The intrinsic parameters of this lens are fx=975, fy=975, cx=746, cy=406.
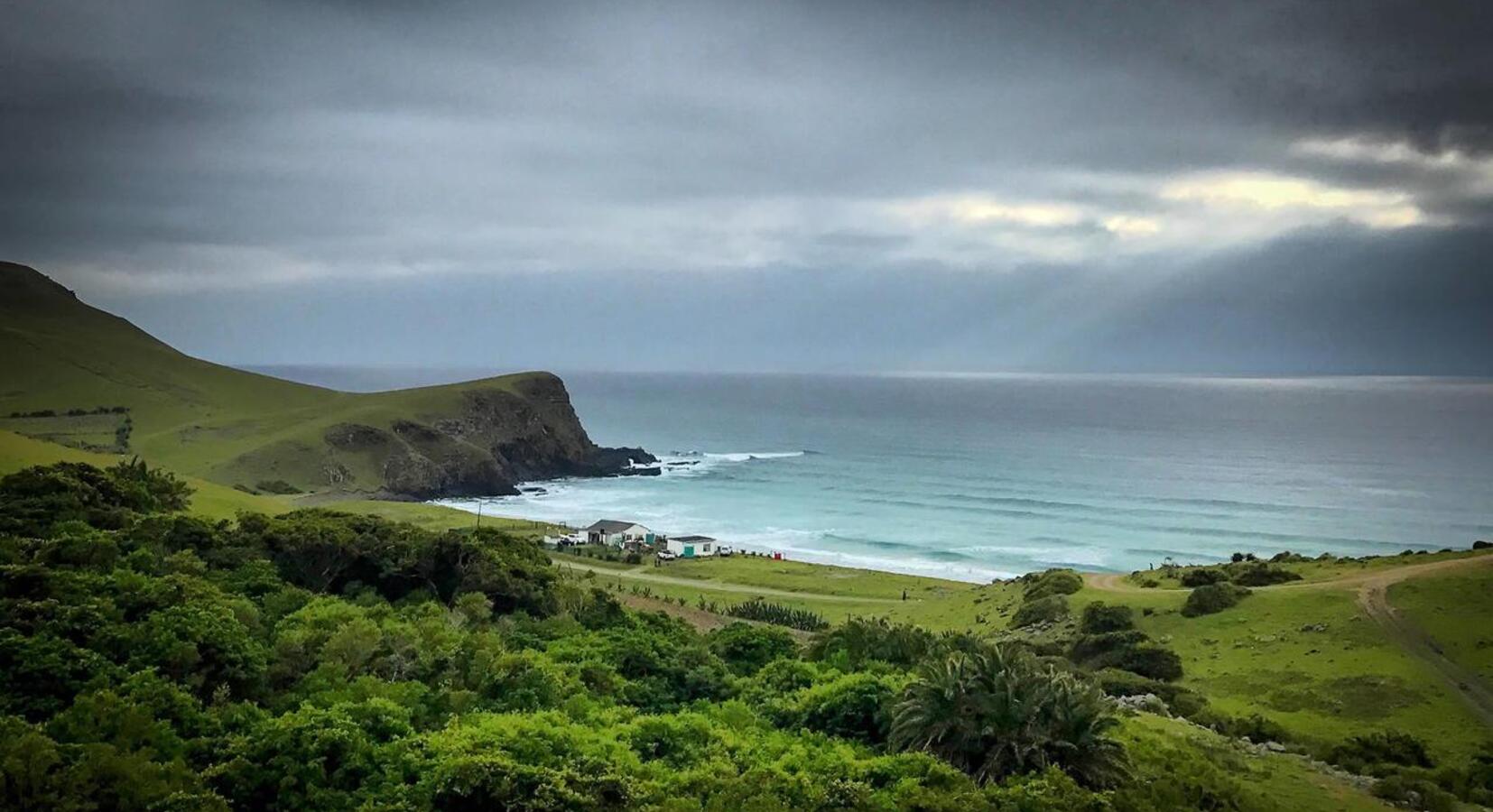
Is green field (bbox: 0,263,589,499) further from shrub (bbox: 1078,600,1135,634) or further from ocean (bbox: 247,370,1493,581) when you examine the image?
shrub (bbox: 1078,600,1135,634)

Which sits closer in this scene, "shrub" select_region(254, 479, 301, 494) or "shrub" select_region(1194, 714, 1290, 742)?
"shrub" select_region(1194, 714, 1290, 742)

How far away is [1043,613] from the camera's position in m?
53.1

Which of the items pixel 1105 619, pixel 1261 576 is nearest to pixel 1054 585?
pixel 1105 619

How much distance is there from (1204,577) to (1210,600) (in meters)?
8.14

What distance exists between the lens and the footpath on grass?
117 feet

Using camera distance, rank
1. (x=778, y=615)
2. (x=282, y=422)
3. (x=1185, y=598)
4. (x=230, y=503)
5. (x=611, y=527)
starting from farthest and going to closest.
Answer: (x=282, y=422)
(x=611, y=527)
(x=230, y=503)
(x=778, y=615)
(x=1185, y=598)

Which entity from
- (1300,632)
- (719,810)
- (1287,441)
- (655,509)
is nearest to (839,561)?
(655,509)

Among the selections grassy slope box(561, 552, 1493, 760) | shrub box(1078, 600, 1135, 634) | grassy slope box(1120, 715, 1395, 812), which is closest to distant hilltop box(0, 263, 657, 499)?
grassy slope box(561, 552, 1493, 760)

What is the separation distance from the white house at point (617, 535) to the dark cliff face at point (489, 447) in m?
44.6

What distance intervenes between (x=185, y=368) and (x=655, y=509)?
113260 millimetres

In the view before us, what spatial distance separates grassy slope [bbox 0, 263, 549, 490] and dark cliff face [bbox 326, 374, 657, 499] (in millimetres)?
2524

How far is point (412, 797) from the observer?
1920 cm

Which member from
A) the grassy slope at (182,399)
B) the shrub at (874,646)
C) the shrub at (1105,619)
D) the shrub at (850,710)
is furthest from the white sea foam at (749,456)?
the shrub at (850,710)

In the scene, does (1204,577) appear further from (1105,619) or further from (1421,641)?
(1421,641)
